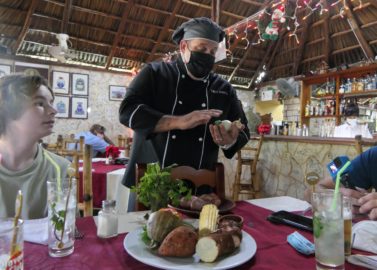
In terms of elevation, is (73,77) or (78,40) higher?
(78,40)

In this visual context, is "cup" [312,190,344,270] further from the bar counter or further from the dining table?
the bar counter

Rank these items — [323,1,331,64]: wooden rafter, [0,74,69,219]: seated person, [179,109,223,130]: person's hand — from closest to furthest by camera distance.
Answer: [0,74,69,219]: seated person, [179,109,223,130]: person's hand, [323,1,331,64]: wooden rafter

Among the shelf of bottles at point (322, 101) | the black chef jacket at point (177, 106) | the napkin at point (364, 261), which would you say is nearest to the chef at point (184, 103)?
the black chef jacket at point (177, 106)

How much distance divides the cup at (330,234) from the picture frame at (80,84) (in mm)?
7273

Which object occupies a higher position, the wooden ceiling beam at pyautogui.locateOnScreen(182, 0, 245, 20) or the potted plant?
the wooden ceiling beam at pyautogui.locateOnScreen(182, 0, 245, 20)

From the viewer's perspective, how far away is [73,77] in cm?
729

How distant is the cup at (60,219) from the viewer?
2.69 ft

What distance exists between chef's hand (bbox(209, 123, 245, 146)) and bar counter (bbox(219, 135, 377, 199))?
A: 2.29 meters

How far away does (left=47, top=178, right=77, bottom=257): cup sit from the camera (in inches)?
32.3

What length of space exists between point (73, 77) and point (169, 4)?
2.82 meters

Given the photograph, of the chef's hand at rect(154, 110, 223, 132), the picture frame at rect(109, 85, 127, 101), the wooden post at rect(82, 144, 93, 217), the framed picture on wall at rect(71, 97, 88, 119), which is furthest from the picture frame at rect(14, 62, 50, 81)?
the chef's hand at rect(154, 110, 223, 132)

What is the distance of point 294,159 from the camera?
416cm

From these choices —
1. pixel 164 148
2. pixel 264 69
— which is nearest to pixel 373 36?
pixel 264 69

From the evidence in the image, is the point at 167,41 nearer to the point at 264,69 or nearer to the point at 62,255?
the point at 264,69
